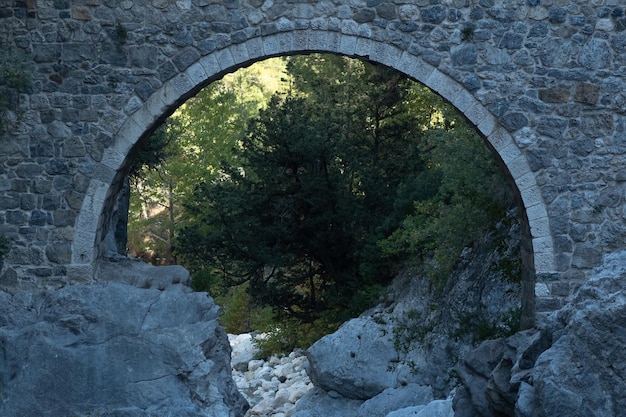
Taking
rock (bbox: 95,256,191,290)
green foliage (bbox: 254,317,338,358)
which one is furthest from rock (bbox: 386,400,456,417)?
green foliage (bbox: 254,317,338,358)

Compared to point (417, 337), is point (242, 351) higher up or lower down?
lower down

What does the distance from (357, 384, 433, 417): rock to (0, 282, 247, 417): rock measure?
2725mm

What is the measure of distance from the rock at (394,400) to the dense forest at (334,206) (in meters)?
1.63

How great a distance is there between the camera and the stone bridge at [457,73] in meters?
7.68

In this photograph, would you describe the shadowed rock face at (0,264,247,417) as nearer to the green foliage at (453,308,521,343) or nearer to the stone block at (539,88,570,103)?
the green foliage at (453,308,521,343)

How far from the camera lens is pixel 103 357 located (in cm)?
782

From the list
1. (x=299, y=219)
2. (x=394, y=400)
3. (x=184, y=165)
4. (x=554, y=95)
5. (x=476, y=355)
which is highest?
(x=184, y=165)

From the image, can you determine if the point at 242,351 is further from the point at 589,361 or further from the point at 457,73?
the point at 589,361

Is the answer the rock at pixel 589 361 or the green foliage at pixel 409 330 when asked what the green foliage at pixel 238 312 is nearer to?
the green foliage at pixel 409 330

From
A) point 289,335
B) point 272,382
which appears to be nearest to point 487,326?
point 272,382

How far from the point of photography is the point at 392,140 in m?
16.1

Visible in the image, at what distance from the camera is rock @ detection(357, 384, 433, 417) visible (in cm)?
1011

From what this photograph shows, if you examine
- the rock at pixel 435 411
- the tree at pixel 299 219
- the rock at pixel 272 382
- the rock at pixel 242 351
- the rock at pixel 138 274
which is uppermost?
the tree at pixel 299 219

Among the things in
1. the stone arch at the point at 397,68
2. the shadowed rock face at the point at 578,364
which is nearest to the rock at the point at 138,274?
the stone arch at the point at 397,68
